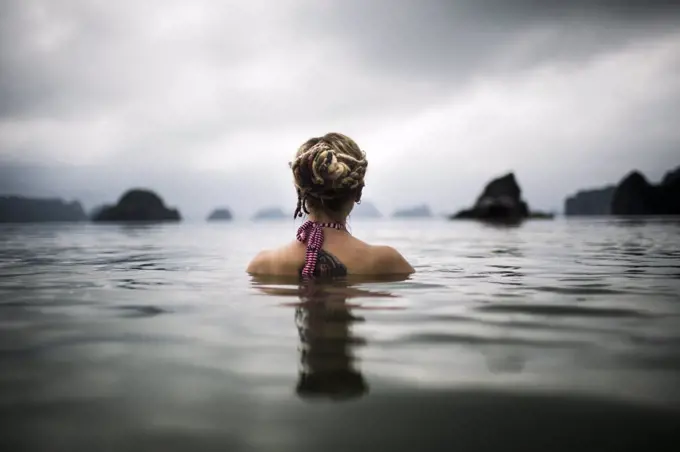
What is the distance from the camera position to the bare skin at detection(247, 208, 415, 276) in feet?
18.4

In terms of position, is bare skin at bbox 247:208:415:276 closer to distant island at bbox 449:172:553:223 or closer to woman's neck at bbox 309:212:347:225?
woman's neck at bbox 309:212:347:225

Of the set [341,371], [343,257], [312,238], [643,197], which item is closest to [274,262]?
[312,238]

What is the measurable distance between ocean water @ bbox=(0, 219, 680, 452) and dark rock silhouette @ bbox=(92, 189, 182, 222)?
18260cm

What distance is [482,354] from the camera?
2699 millimetres

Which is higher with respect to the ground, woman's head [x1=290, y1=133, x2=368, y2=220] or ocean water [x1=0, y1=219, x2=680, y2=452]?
woman's head [x1=290, y1=133, x2=368, y2=220]

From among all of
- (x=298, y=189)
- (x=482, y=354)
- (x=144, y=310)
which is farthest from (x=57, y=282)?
(x=482, y=354)

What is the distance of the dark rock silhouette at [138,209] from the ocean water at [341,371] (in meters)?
183

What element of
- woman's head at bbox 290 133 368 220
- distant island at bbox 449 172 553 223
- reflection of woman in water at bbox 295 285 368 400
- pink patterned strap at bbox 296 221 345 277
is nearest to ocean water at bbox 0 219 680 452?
reflection of woman in water at bbox 295 285 368 400

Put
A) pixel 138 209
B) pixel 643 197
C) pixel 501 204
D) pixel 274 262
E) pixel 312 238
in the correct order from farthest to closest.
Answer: pixel 138 209 → pixel 643 197 → pixel 501 204 → pixel 274 262 → pixel 312 238

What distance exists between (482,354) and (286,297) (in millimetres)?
2285

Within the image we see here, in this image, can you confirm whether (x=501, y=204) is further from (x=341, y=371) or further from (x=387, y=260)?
(x=341, y=371)

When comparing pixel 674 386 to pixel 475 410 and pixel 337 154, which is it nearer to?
pixel 475 410

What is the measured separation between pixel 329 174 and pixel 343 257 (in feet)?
3.38

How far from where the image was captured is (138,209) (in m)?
182
